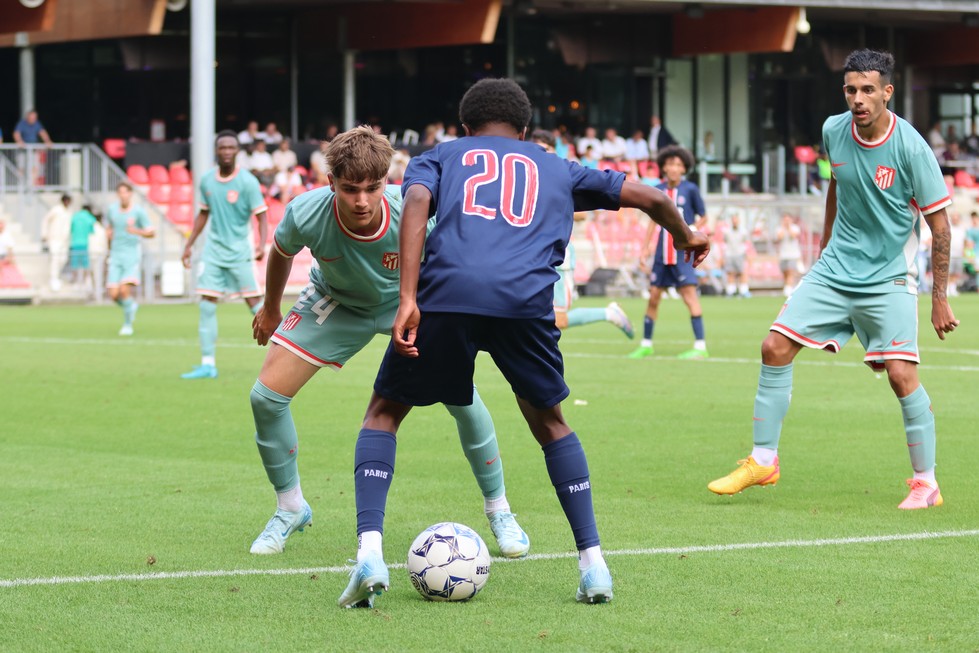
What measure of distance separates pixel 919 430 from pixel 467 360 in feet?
10.6

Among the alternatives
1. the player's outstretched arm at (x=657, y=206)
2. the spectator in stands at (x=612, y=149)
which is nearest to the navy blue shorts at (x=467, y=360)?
the player's outstretched arm at (x=657, y=206)

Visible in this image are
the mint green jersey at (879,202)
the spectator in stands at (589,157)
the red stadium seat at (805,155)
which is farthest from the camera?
the red stadium seat at (805,155)

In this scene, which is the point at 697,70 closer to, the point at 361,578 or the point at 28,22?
the point at 28,22

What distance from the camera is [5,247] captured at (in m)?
27.5

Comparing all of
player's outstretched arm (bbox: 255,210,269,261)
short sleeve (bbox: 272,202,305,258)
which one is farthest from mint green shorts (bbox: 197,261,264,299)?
short sleeve (bbox: 272,202,305,258)

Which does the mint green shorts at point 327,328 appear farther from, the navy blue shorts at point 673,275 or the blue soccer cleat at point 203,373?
the navy blue shorts at point 673,275

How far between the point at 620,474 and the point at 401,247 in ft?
12.1

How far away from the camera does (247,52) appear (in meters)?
38.9

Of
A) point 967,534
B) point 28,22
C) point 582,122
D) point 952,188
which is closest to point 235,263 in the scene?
point 967,534

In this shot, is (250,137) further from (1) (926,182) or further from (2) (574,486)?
(2) (574,486)

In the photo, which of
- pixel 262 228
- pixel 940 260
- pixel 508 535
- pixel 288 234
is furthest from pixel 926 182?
pixel 262 228

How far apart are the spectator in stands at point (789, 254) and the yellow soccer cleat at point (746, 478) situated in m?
25.8

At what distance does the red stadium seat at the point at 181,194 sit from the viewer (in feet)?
101

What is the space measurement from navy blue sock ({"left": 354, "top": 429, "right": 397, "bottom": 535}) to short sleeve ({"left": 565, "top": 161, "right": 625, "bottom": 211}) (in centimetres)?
113
